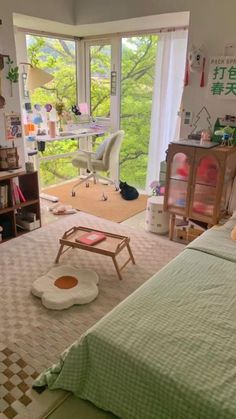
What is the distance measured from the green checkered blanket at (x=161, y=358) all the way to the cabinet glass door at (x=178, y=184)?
1476 millimetres

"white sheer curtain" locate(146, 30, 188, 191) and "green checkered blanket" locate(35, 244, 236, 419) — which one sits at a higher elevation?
"white sheer curtain" locate(146, 30, 188, 191)

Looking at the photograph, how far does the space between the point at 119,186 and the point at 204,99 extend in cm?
182

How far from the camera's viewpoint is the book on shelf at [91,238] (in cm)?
249

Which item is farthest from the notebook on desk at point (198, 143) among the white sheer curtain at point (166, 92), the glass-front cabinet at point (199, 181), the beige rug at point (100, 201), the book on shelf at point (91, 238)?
the beige rug at point (100, 201)

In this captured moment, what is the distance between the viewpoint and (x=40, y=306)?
2.16 metres

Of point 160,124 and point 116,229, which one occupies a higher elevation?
point 160,124

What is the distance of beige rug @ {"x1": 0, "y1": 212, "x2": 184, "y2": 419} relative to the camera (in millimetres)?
1558

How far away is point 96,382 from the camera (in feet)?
4.24

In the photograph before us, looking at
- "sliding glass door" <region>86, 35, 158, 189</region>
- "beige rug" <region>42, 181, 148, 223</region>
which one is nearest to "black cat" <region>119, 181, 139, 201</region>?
"beige rug" <region>42, 181, 148, 223</region>

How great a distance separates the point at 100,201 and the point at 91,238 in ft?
5.43

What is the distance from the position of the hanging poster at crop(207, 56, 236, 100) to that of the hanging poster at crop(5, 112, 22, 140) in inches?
74.6

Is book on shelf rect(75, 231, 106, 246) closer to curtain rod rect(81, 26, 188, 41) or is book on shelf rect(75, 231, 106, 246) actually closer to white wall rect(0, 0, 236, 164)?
white wall rect(0, 0, 236, 164)

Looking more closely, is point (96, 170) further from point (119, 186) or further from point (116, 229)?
point (116, 229)

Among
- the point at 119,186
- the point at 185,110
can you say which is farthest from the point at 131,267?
the point at 119,186
